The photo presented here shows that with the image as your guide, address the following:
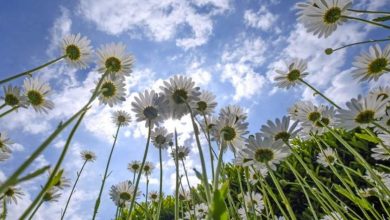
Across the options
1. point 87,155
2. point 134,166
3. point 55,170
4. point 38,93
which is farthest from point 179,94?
point 87,155

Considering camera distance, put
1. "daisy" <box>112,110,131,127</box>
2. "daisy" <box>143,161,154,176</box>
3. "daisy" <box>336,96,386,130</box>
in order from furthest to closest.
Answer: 1. "daisy" <box>143,161,154,176</box>
2. "daisy" <box>112,110,131,127</box>
3. "daisy" <box>336,96,386,130</box>

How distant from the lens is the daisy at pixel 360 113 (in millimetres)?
1816

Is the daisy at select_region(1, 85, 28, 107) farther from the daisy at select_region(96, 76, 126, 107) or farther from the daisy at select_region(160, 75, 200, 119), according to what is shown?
the daisy at select_region(160, 75, 200, 119)

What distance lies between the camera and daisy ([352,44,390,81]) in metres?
2.24

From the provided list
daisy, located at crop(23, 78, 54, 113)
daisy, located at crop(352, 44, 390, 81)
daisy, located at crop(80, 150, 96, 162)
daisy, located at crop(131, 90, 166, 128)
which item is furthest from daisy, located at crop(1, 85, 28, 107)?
daisy, located at crop(80, 150, 96, 162)

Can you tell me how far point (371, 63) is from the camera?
90.5 inches

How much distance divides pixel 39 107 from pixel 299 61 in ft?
6.05

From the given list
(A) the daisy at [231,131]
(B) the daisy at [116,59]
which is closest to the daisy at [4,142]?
(B) the daisy at [116,59]

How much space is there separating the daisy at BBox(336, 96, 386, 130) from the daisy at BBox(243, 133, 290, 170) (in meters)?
0.33

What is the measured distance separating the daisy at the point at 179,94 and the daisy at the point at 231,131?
0.68ft

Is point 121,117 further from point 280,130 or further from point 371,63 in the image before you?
point 371,63

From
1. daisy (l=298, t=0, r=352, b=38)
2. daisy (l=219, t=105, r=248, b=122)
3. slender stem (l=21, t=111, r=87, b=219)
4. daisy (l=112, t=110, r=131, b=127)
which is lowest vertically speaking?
slender stem (l=21, t=111, r=87, b=219)

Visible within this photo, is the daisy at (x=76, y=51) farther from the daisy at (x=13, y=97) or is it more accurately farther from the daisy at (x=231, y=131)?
the daisy at (x=231, y=131)

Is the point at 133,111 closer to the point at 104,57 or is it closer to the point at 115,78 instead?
A: the point at 115,78
